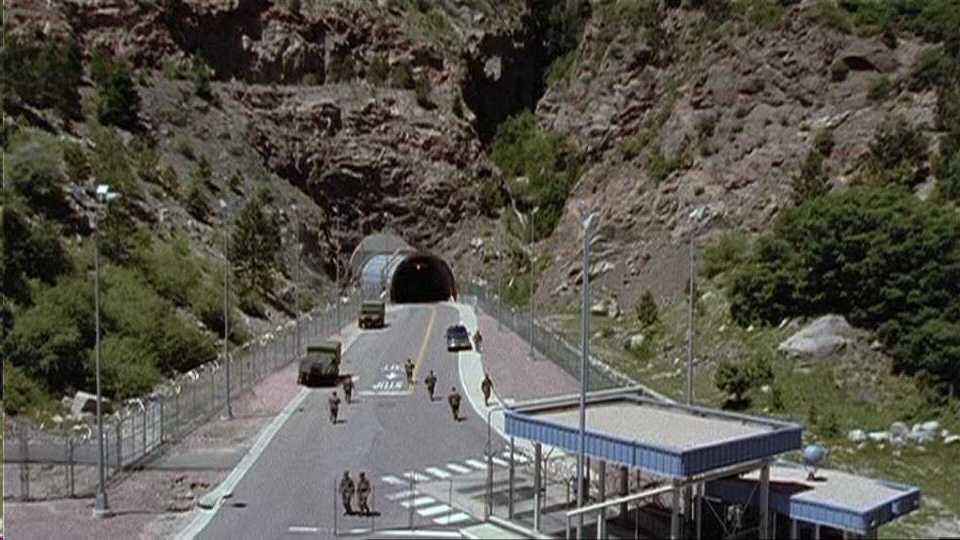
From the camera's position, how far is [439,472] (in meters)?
29.2

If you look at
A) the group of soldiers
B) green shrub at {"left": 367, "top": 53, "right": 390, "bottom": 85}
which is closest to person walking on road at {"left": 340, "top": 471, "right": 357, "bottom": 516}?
the group of soldiers

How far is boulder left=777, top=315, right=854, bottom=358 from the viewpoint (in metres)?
45.2

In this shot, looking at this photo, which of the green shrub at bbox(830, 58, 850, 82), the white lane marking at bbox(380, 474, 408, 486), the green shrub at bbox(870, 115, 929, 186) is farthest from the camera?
the green shrub at bbox(830, 58, 850, 82)

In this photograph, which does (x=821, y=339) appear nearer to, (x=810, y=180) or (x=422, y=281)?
(x=810, y=180)

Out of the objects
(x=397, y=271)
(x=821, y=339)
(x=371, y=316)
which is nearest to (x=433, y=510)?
(x=821, y=339)

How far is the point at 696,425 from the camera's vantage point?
23.2 metres

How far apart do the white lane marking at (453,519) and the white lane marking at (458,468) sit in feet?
15.7

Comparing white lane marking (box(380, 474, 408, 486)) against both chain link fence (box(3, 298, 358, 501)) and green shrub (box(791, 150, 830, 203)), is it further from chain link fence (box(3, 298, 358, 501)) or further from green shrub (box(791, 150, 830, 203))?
green shrub (box(791, 150, 830, 203))

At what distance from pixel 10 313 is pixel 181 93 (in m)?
49.5

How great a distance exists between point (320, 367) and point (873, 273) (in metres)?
27.0

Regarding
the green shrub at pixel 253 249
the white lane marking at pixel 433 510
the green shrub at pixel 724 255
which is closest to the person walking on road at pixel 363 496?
the white lane marking at pixel 433 510

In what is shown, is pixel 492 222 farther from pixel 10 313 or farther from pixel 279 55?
pixel 10 313

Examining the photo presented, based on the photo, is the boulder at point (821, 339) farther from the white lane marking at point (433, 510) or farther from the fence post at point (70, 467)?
the fence post at point (70, 467)

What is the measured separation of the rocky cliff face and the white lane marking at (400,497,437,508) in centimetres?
4370
